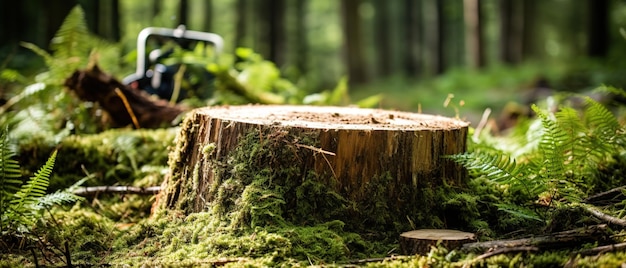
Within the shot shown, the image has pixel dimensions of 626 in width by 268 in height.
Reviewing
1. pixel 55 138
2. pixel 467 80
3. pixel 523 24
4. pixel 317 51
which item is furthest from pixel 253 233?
pixel 317 51

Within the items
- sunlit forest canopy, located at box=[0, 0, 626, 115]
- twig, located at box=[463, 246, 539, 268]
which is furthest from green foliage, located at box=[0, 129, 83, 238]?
sunlit forest canopy, located at box=[0, 0, 626, 115]

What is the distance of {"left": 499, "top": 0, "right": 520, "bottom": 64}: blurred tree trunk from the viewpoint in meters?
22.0

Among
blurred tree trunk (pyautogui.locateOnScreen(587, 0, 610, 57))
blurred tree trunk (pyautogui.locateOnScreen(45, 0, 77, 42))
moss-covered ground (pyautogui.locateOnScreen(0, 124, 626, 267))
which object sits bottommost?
moss-covered ground (pyautogui.locateOnScreen(0, 124, 626, 267))

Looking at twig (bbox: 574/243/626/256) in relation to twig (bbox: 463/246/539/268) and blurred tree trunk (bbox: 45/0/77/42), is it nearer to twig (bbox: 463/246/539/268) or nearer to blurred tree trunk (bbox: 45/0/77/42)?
twig (bbox: 463/246/539/268)

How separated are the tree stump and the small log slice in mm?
258

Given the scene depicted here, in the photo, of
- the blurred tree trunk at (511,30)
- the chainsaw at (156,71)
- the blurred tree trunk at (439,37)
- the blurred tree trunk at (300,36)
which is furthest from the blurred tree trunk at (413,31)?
the chainsaw at (156,71)

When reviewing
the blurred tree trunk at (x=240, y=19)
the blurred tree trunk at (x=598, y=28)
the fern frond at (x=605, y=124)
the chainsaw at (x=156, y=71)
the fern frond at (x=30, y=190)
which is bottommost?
the fern frond at (x=30, y=190)

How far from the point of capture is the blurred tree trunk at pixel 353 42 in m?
18.1

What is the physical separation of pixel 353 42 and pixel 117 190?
15239 mm

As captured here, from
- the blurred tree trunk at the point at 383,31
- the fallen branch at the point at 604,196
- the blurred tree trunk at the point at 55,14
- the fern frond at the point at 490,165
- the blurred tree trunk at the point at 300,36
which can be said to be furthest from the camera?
the blurred tree trunk at the point at 383,31

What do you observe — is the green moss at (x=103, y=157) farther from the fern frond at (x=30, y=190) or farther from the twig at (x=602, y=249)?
the twig at (x=602, y=249)

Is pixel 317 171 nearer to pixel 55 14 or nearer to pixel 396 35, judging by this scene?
pixel 55 14

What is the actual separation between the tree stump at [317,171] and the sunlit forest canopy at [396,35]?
3.48 meters

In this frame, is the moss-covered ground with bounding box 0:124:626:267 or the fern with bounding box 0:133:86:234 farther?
the fern with bounding box 0:133:86:234
